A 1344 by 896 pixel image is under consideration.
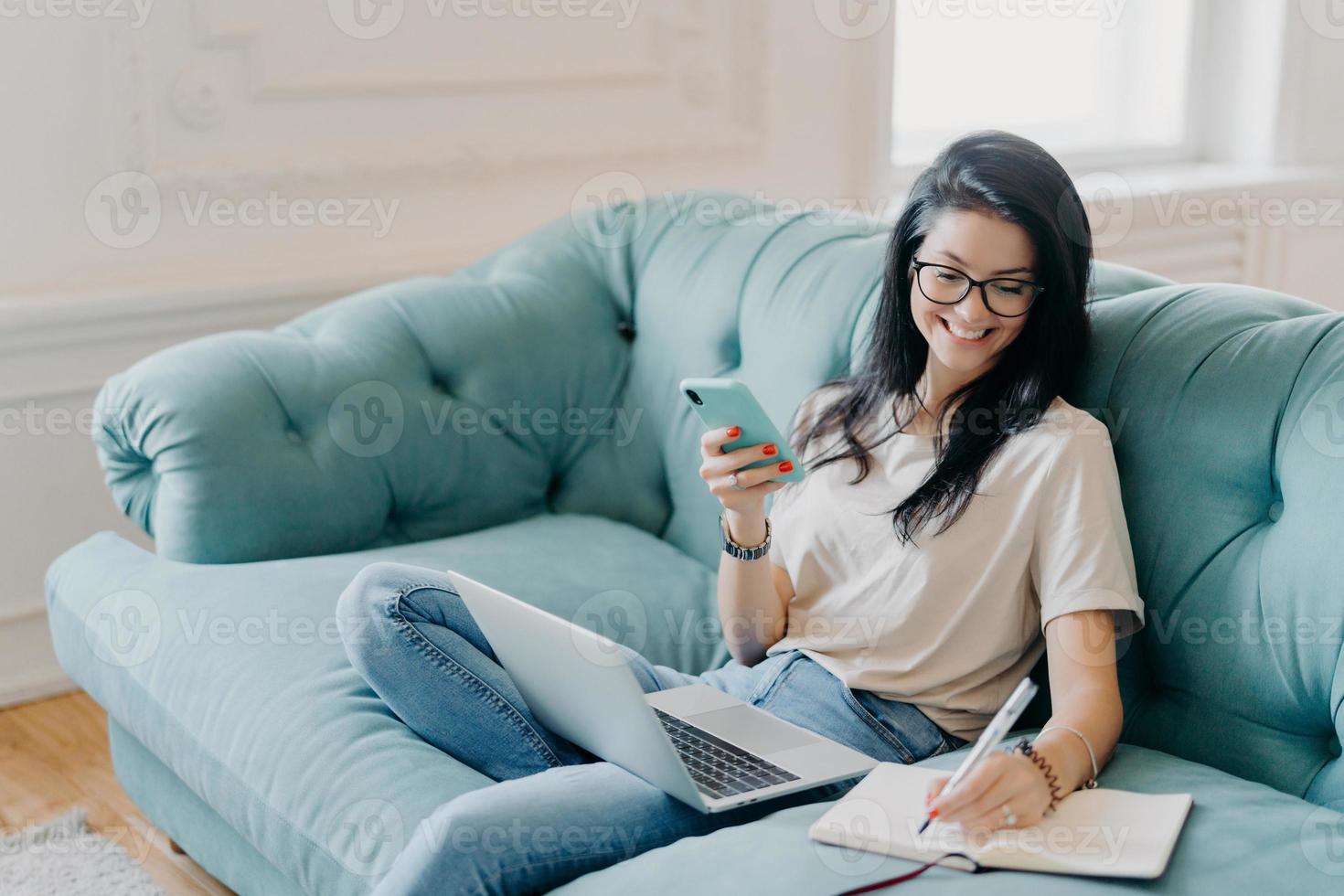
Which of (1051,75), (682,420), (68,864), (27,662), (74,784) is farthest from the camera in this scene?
(1051,75)

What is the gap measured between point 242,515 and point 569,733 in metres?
0.71

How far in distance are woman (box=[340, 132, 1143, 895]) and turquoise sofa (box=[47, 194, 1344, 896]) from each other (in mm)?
71

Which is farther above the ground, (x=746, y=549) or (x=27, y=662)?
(x=746, y=549)

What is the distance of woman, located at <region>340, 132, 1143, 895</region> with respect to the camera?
4.23ft

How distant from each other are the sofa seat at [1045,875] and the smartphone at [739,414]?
366mm

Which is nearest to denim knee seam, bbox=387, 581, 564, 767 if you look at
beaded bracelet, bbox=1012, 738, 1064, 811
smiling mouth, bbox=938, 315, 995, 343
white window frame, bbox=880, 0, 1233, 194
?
beaded bracelet, bbox=1012, 738, 1064, 811

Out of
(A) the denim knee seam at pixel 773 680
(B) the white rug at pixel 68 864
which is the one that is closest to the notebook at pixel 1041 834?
(A) the denim knee seam at pixel 773 680

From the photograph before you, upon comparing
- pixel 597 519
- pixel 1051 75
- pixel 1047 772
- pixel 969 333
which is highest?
pixel 1051 75

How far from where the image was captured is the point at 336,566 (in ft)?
6.06

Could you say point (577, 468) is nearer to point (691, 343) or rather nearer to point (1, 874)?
point (691, 343)

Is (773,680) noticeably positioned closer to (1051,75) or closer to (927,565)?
(927,565)

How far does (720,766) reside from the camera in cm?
131

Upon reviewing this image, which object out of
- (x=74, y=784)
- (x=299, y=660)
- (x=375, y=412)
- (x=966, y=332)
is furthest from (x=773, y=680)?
(x=74, y=784)

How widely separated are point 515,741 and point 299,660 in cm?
34
